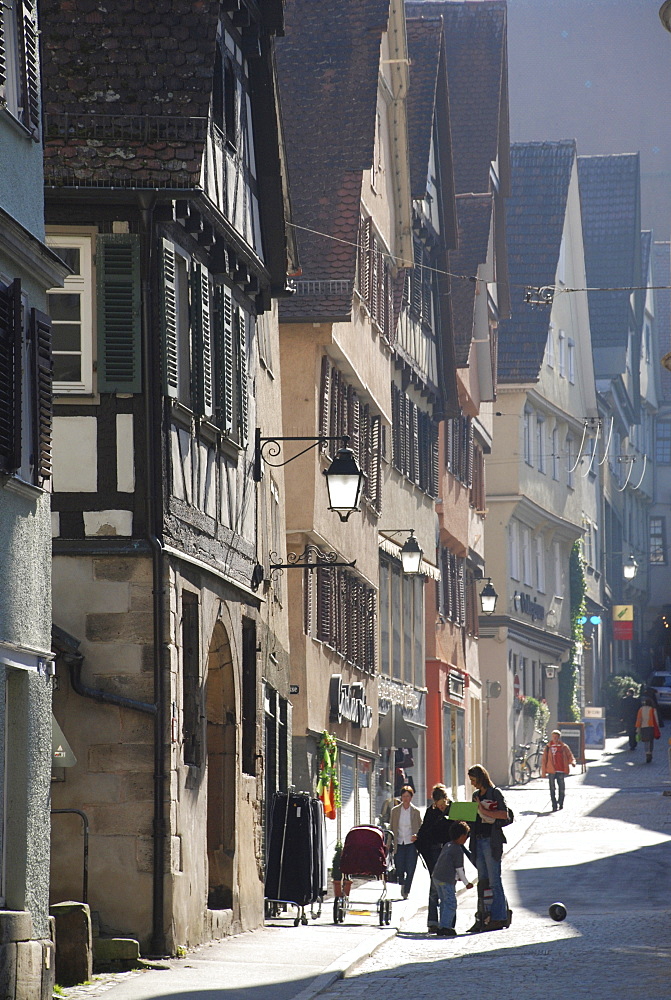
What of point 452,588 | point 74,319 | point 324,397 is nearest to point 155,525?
point 74,319

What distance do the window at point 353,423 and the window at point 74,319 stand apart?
8.23m

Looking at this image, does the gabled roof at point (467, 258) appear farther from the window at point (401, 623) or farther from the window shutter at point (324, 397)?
the window shutter at point (324, 397)

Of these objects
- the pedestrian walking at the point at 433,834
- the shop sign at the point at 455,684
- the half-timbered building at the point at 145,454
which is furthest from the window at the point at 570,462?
the half-timbered building at the point at 145,454

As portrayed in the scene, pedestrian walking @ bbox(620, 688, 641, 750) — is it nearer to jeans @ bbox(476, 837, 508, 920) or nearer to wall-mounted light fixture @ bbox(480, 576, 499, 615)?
wall-mounted light fixture @ bbox(480, 576, 499, 615)

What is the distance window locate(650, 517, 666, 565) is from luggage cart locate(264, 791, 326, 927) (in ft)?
241

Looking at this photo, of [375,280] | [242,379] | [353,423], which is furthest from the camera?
[375,280]

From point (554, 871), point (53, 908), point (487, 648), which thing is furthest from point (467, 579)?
point (53, 908)

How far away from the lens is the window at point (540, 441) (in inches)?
2143

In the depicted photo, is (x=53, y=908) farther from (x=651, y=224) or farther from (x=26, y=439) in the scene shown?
(x=651, y=224)

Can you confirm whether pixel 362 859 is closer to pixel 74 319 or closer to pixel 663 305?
pixel 74 319

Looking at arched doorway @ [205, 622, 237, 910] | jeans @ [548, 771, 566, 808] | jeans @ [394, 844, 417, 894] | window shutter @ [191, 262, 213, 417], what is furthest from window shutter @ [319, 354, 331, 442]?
jeans @ [548, 771, 566, 808]

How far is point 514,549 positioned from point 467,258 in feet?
35.7

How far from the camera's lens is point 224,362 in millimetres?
19094

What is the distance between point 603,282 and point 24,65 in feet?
205
